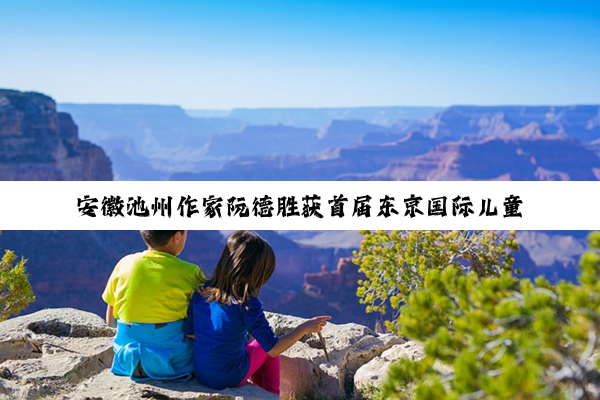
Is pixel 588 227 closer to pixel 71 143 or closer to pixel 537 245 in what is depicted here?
pixel 71 143

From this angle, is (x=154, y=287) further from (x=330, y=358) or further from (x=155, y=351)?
(x=330, y=358)

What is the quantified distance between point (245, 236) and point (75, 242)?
167 ft

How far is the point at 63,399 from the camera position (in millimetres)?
2361

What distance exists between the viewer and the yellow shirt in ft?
8.04

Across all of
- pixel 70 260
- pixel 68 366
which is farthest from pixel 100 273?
pixel 68 366

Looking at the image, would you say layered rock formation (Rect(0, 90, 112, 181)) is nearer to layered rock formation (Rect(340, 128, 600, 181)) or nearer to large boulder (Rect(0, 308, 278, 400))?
large boulder (Rect(0, 308, 278, 400))

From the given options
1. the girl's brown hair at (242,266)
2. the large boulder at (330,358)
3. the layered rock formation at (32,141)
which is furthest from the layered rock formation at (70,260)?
the girl's brown hair at (242,266)

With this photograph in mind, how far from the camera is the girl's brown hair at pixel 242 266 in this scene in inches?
90.8

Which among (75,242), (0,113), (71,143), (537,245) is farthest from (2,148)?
(537,245)

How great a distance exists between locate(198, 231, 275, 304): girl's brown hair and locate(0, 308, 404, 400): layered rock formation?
40cm

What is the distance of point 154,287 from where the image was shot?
2.45m

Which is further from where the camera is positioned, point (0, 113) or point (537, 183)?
point (0, 113)

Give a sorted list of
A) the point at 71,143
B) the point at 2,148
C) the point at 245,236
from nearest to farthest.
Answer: the point at 245,236 < the point at 2,148 < the point at 71,143

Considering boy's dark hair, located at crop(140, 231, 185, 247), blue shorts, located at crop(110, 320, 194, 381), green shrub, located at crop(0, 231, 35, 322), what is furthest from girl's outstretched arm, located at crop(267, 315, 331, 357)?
green shrub, located at crop(0, 231, 35, 322)
